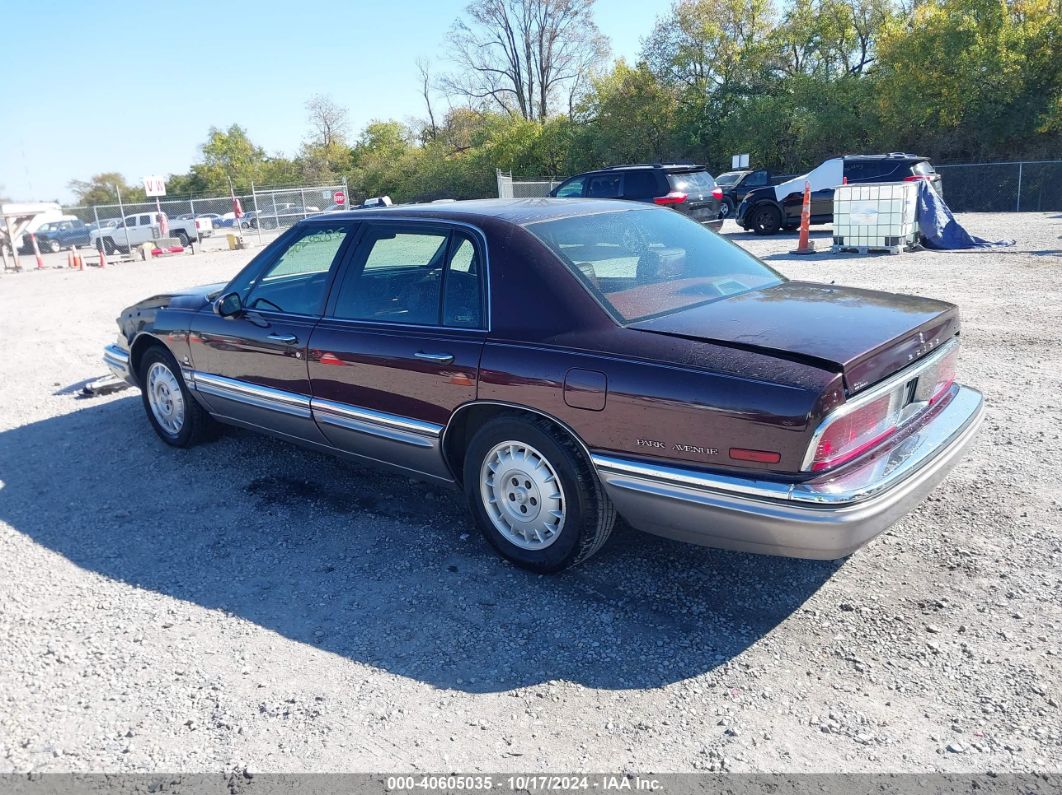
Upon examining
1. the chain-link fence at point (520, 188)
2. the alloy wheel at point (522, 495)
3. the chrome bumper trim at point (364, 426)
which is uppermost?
the chain-link fence at point (520, 188)

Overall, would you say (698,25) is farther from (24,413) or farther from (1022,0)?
(24,413)

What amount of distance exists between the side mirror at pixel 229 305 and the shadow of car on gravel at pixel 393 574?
1070 mm

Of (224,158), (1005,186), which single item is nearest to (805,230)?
(1005,186)

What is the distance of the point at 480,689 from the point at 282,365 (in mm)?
2394

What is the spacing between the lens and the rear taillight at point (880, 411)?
9.02 feet

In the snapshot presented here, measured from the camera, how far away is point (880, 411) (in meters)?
3.03

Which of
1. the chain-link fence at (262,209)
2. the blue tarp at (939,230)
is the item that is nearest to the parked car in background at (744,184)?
the blue tarp at (939,230)

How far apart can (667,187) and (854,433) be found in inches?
544

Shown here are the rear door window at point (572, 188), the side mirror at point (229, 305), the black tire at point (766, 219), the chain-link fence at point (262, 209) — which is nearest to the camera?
the side mirror at point (229, 305)

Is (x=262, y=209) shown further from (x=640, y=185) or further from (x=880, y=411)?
(x=880, y=411)

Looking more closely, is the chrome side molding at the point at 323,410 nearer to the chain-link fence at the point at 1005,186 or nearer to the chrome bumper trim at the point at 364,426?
the chrome bumper trim at the point at 364,426

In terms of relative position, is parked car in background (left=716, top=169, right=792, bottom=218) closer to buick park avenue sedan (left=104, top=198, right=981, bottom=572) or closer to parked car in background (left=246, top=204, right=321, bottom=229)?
parked car in background (left=246, top=204, right=321, bottom=229)

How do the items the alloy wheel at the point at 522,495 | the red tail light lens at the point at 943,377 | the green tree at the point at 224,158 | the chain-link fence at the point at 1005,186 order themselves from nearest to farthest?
the alloy wheel at the point at 522,495, the red tail light lens at the point at 943,377, the chain-link fence at the point at 1005,186, the green tree at the point at 224,158

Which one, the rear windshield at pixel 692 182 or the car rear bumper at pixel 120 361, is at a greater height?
the rear windshield at pixel 692 182
